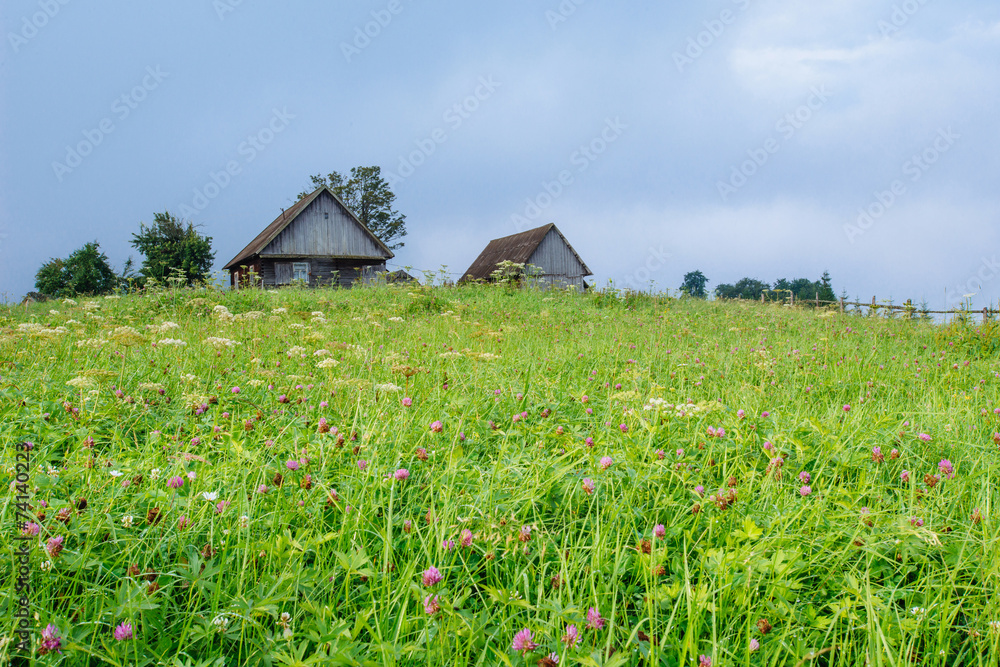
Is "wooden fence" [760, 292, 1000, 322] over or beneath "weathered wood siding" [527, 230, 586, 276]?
beneath

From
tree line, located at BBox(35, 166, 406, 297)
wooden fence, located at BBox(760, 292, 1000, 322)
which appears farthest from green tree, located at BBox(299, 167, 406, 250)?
wooden fence, located at BBox(760, 292, 1000, 322)

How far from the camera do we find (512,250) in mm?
36625

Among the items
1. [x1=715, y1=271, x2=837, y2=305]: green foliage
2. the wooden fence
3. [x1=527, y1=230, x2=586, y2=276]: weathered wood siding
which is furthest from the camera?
[x1=715, y1=271, x2=837, y2=305]: green foliage

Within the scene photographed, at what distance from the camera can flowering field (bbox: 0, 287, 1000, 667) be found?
1.70m

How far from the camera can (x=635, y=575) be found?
2.12 m

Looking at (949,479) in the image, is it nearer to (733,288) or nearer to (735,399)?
(735,399)

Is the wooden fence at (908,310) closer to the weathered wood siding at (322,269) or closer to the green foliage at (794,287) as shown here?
the weathered wood siding at (322,269)

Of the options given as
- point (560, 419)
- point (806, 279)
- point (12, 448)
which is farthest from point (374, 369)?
point (806, 279)

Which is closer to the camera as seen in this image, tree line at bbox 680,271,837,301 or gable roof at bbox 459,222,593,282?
gable roof at bbox 459,222,593,282

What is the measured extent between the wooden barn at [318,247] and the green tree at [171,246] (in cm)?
1222

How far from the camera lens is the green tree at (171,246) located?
138 ft

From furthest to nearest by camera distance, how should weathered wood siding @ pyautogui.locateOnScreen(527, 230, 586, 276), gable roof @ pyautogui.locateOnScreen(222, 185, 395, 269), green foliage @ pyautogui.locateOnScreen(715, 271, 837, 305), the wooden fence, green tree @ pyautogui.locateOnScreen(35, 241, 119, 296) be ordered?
green foliage @ pyautogui.locateOnScreen(715, 271, 837, 305) < green tree @ pyautogui.locateOnScreen(35, 241, 119, 296) < weathered wood siding @ pyautogui.locateOnScreen(527, 230, 586, 276) < gable roof @ pyautogui.locateOnScreen(222, 185, 395, 269) < the wooden fence

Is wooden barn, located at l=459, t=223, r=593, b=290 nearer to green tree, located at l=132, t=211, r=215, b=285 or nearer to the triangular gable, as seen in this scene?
the triangular gable

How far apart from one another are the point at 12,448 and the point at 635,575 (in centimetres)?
336
